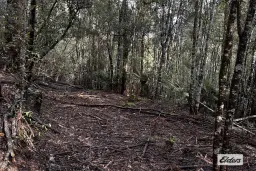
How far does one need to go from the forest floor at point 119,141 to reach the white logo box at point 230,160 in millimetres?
125

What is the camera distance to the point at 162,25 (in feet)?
40.8

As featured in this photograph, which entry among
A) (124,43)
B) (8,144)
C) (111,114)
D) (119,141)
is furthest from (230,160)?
(124,43)

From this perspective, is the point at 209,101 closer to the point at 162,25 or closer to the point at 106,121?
the point at 162,25

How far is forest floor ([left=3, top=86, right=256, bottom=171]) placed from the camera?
4863 mm

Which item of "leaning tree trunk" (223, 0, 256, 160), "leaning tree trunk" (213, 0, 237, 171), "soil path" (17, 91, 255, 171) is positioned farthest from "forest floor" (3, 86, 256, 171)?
"leaning tree trunk" (223, 0, 256, 160)

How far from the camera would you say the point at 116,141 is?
6285mm

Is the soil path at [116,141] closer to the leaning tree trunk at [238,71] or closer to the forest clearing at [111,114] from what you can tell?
the forest clearing at [111,114]

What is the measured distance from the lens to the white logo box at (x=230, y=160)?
13.3 ft

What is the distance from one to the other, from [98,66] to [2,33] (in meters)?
11.1

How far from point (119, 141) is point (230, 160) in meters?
2.78

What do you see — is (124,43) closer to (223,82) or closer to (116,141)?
(116,141)

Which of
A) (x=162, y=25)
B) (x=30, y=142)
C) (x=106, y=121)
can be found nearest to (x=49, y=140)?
(x=30, y=142)

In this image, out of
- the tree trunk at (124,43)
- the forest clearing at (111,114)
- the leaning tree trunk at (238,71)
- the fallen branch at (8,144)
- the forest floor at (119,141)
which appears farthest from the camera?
the tree trunk at (124,43)

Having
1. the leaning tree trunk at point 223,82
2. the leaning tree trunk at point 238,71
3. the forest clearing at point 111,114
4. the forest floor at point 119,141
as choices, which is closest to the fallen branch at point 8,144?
the forest clearing at point 111,114
